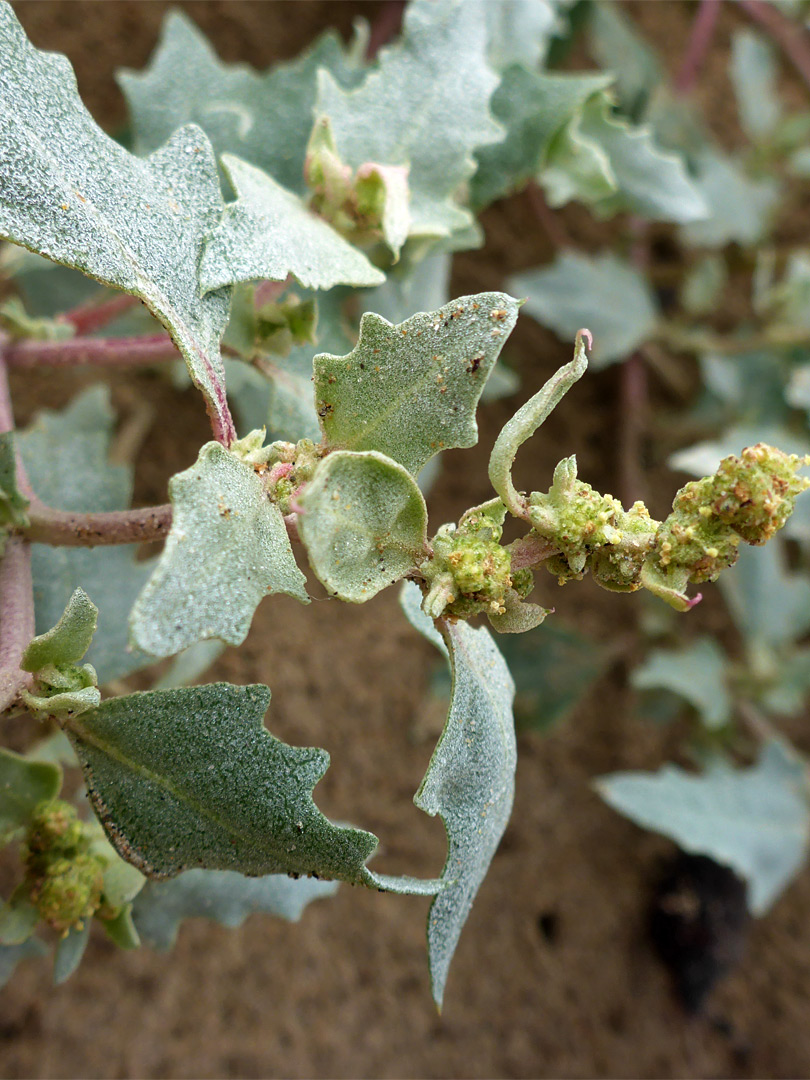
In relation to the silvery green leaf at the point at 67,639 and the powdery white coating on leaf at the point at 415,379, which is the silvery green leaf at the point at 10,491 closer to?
the silvery green leaf at the point at 67,639

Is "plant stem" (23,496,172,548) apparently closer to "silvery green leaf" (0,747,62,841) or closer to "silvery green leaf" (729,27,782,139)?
"silvery green leaf" (0,747,62,841)

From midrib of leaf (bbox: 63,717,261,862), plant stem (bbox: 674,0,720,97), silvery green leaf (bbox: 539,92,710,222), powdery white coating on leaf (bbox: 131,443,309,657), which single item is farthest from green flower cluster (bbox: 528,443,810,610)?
plant stem (bbox: 674,0,720,97)

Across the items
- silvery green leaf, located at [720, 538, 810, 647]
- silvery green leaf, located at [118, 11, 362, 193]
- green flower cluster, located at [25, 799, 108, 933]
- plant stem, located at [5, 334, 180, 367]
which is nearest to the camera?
green flower cluster, located at [25, 799, 108, 933]

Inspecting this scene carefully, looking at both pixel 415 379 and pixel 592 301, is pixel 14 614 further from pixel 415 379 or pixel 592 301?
pixel 592 301

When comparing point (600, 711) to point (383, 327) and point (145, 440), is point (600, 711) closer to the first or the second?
point (145, 440)

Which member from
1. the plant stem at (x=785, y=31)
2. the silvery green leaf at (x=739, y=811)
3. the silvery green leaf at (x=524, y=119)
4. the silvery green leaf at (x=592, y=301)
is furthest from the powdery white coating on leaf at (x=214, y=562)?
the plant stem at (x=785, y=31)

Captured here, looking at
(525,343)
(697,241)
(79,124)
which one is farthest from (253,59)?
(79,124)
